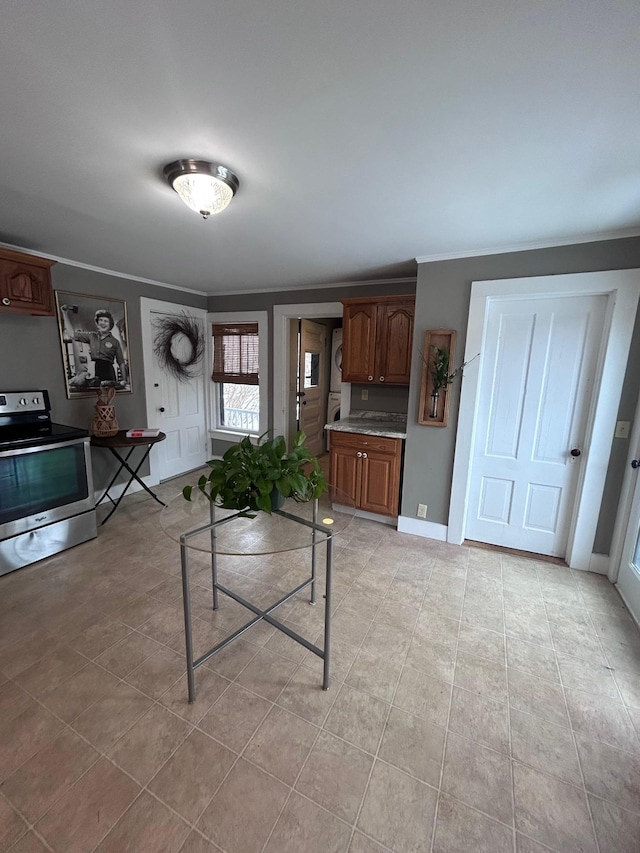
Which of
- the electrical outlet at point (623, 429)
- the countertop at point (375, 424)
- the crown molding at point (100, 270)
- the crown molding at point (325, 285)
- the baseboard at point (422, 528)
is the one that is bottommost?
the baseboard at point (422, 528)

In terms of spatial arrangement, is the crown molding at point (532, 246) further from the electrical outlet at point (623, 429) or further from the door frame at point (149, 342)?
the door frame at point (149, 342)

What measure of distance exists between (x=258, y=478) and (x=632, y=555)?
101 inches

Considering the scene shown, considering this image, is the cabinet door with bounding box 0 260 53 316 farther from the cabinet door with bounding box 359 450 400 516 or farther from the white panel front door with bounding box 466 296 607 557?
the white panel front door with bounding box 466 296 607 557

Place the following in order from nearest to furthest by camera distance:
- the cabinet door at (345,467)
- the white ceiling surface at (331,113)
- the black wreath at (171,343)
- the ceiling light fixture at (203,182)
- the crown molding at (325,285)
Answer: the white ceiling surface at (331,113) < the ceiling light fixture at (203,182) < the cabinet door at (345,467) < the crown molding at (325,285) < the black wreath at (171,343)

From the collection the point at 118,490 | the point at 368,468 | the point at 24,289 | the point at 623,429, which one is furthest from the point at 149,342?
the point at 623,429

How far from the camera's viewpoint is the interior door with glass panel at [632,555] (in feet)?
7.33

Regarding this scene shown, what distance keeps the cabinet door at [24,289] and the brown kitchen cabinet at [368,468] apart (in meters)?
2.55

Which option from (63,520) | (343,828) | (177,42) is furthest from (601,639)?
(63,520)

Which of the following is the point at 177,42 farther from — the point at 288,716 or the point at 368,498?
→ the point at 368,498

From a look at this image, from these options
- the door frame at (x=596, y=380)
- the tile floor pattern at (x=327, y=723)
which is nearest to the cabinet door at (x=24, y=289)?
the tile floor pattern at (x=327, y=723)

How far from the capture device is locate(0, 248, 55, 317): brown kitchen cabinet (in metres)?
2.45

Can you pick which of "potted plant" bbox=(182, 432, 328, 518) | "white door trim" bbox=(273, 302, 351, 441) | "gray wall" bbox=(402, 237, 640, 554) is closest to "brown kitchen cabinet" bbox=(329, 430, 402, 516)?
"gray wall" bbox=(402, 237, 640, 554)

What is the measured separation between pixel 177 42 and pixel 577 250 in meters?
2.57

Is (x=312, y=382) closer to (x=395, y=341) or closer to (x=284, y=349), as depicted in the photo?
(x=284, y=349)
